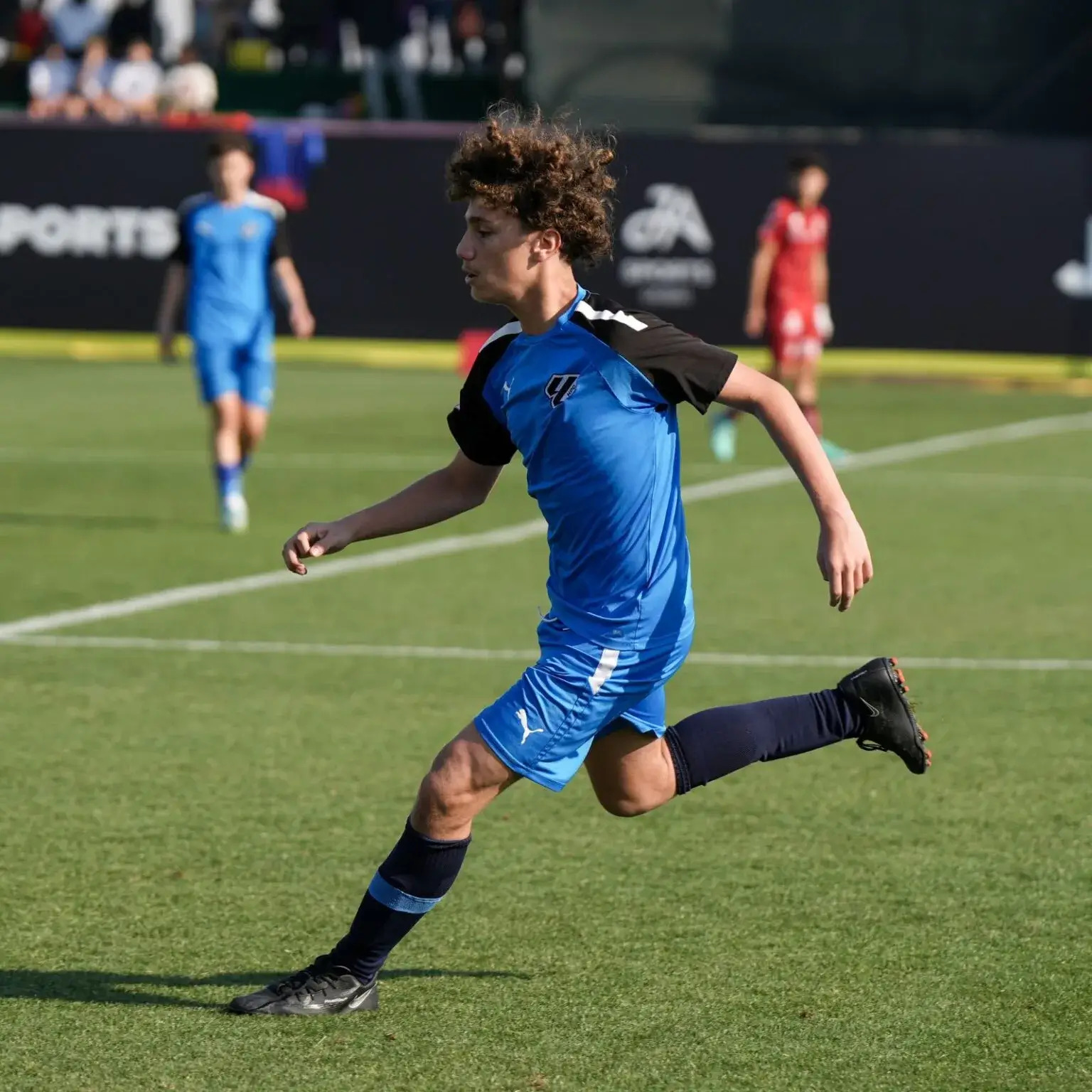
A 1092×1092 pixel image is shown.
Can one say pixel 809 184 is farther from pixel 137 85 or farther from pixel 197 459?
pixel 137 85

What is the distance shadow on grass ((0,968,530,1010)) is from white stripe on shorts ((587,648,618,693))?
33.7 inches

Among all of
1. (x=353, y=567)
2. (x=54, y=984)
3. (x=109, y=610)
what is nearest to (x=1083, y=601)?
(x=353, y=567)

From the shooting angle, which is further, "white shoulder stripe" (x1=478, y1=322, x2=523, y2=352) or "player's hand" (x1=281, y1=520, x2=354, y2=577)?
"player's hand" (x1=281, y1=520, x2=354, y2=577)

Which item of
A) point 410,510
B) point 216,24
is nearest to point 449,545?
point 410,510

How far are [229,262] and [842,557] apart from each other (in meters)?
9.01

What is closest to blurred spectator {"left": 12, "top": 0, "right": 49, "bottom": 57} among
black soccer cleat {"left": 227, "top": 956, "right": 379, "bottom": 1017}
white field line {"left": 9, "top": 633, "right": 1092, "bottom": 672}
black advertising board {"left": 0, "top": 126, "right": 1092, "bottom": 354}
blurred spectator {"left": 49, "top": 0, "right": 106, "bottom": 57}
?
blurred spectator {"left": 49, "top": 0, "right": 106, "bottom": 57}

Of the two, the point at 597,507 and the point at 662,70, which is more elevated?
the point at 597,507

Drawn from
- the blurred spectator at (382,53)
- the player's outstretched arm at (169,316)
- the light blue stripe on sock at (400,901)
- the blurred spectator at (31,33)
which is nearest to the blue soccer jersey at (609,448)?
the light blue stripe on sock at (400,901)

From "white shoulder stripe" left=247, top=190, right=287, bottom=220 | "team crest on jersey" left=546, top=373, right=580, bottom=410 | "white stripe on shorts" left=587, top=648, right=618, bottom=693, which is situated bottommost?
"white shoulder stripe" left=247, top=190, right=287, bottom=220

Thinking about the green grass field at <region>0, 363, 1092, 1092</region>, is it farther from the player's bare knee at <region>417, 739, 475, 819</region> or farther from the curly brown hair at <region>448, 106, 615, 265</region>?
the curly brown hair at <region>448, 106, 615, 265</region>

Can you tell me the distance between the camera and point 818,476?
16.2ft

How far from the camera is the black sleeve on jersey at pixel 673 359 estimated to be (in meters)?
5.00

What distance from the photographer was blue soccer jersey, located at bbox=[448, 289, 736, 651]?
504 cm

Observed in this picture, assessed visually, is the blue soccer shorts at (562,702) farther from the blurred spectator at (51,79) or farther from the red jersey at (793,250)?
the blurred spectator at (51,79)
